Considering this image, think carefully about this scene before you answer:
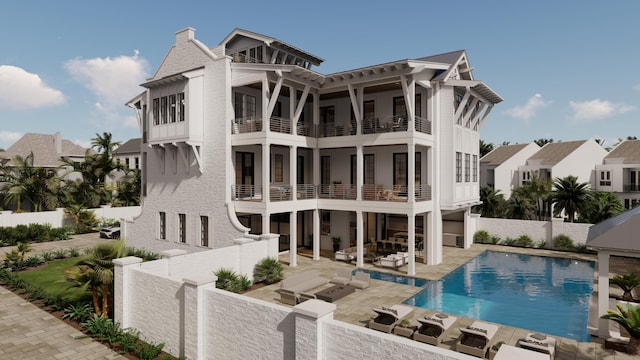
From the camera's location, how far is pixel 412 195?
63.8 feet

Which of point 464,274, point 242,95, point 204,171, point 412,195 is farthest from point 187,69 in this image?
point 464,274

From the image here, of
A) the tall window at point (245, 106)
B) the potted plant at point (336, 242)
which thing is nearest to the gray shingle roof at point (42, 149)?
the tall window at point (245, 106)

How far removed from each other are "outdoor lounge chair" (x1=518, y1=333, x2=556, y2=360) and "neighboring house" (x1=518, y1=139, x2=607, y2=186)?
3538cm

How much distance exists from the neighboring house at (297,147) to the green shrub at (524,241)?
4766 mm

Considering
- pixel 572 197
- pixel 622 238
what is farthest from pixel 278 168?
pixel 572 197

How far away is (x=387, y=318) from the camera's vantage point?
12125mm

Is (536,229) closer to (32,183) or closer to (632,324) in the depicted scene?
(632,324)

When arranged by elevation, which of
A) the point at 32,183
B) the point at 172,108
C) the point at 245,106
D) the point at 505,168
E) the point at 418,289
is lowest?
the point at 418,289

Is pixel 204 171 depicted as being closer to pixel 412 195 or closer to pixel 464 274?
pixel 412 195

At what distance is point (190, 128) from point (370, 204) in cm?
1123

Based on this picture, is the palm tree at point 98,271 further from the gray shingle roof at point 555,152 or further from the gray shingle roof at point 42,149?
the gray shingle roof at point 555,152

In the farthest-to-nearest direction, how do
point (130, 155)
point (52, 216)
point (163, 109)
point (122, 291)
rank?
point (130, 155) → point (52, 216) → point (163, 109) → point (122, 291)

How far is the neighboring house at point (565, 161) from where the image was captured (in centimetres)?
4112

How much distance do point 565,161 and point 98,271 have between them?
45.3 m
